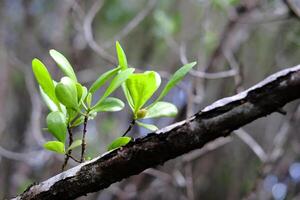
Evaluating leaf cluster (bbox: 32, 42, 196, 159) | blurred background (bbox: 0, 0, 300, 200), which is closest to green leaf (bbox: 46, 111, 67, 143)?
leaf cluster (bbox: 32, 42, 196, 159)

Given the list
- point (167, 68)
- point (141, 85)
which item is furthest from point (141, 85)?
point (167, 68)

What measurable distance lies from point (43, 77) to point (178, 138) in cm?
15

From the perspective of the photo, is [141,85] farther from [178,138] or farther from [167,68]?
[167,68]

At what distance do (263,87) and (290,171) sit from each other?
126 centimetres

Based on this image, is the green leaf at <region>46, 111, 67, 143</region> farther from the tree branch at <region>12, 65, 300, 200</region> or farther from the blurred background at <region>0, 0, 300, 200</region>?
the blurred background at <region>0, 0, 300, 200</region>

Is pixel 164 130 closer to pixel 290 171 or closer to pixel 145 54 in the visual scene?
pixel 290 171

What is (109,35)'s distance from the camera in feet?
7.34

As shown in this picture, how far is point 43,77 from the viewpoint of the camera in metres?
0.42

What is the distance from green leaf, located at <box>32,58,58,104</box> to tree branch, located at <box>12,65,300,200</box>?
8 cm

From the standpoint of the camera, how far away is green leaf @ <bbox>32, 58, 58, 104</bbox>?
1.37 feet

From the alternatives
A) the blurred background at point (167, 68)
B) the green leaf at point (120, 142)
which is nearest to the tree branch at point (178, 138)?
the green leaf at point (120, 142)

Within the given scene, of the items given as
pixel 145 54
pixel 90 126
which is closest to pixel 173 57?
pixel 145 54

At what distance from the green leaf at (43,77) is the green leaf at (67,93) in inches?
0.8

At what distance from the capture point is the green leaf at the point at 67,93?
40 centimetres
